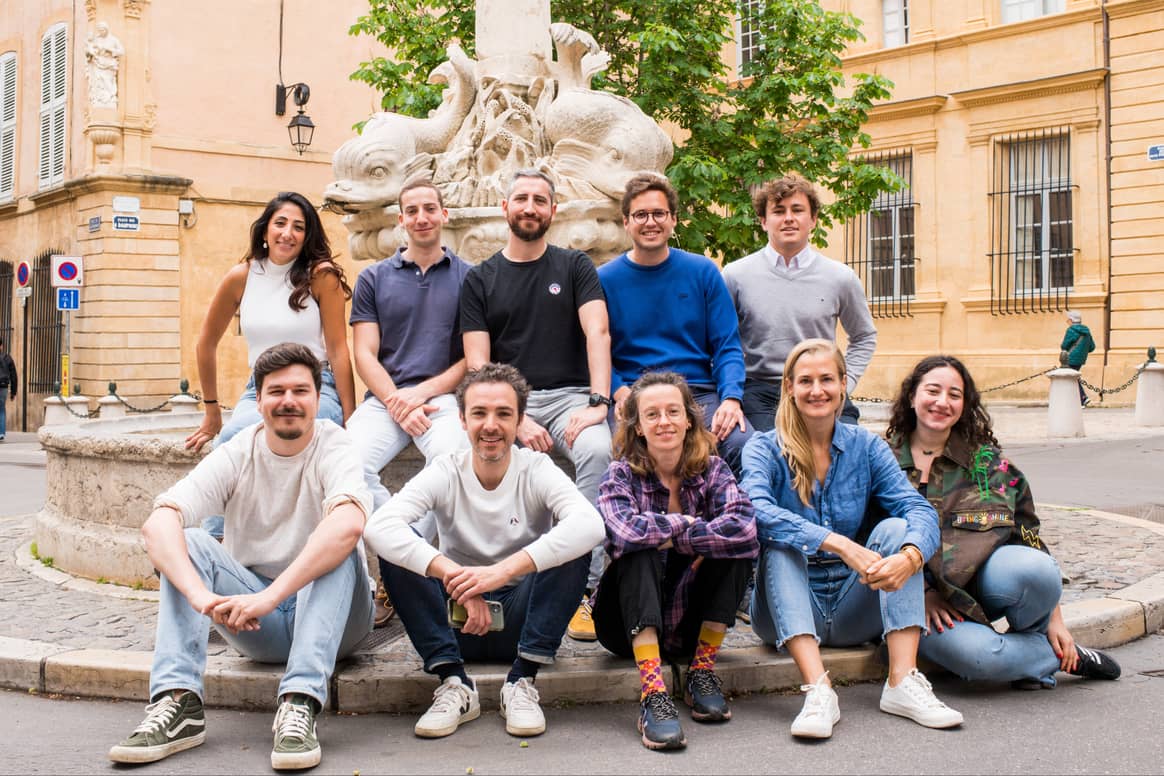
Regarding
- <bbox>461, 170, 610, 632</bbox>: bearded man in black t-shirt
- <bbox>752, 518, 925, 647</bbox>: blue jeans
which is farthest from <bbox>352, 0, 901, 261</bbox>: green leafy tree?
<bbox>752, 518, 925, 647</bbox>: blue jeans

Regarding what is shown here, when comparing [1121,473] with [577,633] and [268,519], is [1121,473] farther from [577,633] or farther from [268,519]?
[268,519]

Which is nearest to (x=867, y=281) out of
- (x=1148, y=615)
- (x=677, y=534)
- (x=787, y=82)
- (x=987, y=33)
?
(x=987, y=33)

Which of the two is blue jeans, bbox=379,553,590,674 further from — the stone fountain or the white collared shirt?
the stone fountain

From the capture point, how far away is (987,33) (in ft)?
71.2

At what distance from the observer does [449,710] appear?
12.6 ft

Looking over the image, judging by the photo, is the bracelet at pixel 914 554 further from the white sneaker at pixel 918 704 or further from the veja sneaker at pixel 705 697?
the veja sneaker at pixel 705 697

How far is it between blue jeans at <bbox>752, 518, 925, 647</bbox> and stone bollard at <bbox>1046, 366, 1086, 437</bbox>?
36.6 feet

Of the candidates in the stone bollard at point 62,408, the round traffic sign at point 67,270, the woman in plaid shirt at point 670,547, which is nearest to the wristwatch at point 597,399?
the woman in plaid shirt at point 670,547

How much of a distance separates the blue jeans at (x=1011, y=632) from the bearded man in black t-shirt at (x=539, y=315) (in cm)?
152

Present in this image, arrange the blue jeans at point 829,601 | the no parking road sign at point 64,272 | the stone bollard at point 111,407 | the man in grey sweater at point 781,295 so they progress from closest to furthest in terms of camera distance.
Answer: the blue jeans at point 829,601 → the man in grey sweater at point 781,295 → the no parking road sign at point 64,272 → the stone bollard at point 111,407

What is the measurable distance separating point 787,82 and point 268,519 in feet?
36.8

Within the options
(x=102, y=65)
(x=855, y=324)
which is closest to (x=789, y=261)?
(x=855, y=324)

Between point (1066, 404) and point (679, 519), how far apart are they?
1197 cm

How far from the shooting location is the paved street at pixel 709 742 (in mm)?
3516
